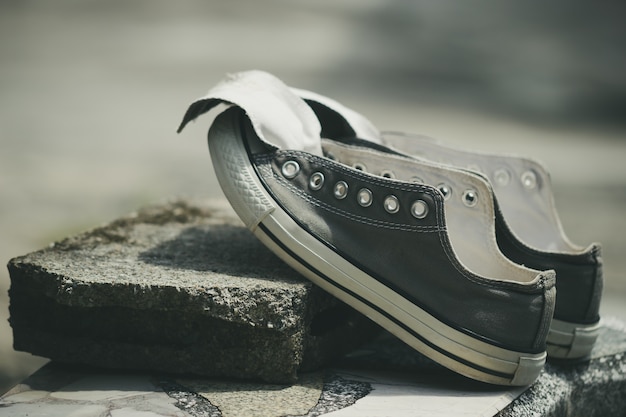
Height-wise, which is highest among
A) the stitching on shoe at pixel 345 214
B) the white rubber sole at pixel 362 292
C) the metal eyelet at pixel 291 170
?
the metal eyelet at pixel 291 170

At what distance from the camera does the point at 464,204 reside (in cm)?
213

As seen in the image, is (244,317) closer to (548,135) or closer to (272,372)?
(272,372)

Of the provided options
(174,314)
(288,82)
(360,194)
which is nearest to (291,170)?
(360,194)

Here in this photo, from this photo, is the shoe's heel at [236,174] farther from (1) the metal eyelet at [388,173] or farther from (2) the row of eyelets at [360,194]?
(1) the metal eyelet at [388,173]

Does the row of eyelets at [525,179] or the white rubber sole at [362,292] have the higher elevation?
the row of eyelets at [525,179]

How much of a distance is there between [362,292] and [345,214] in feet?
0.58

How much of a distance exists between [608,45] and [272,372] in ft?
19.7

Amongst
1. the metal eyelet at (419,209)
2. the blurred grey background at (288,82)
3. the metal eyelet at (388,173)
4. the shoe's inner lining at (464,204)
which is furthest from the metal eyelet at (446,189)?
the blurred grey background at (288,82)

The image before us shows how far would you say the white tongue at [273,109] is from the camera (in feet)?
6.85

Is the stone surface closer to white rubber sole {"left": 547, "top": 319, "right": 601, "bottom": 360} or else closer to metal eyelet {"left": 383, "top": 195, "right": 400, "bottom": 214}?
white rubber sole {"left": 547, "top": 319, "right": 601, "bottom": 360}

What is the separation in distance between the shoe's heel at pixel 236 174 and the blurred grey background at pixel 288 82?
1.42m

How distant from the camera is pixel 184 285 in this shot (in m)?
1.90

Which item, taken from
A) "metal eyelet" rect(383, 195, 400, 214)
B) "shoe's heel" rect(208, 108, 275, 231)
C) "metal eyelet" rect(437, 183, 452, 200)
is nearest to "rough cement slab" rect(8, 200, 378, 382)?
"shoe's heel" rect(208, 108, 275, 231)

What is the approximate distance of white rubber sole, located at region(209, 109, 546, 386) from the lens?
6.34ft
